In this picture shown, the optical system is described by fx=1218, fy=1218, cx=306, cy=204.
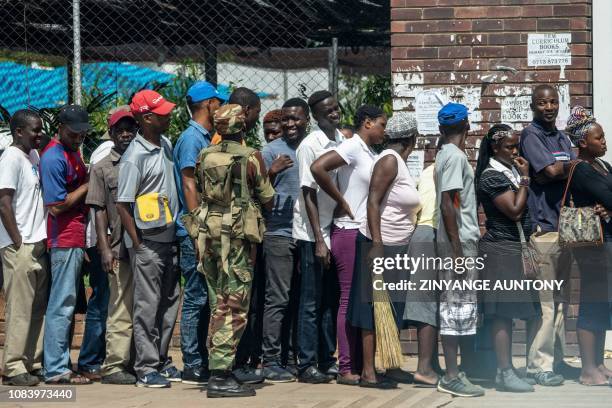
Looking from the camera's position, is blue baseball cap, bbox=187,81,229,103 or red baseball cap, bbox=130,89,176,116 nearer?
red baseball cap, bbox=130,89,176,116

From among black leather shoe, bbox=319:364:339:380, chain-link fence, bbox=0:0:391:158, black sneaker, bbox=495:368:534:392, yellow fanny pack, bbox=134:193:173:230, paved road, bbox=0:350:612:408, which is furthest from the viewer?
chain-link fence, bbox=0:0:391:158

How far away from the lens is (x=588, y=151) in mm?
8367

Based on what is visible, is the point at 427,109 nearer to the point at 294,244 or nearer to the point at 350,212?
the point at 350,212

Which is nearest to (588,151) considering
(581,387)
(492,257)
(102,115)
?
(492,257)

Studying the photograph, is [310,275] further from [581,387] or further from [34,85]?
[34,85]

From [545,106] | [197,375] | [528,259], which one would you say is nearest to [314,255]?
[197,375]

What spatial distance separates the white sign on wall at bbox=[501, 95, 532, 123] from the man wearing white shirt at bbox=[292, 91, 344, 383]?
1.63 metres

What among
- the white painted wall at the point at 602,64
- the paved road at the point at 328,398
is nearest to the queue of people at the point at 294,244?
the paved road at the point at 328,398

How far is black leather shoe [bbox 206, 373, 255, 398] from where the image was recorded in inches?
307

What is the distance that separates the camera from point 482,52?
9461mm

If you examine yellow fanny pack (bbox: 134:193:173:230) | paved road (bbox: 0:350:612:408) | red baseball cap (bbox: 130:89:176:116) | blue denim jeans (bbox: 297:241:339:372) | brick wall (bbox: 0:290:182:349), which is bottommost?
paved road (bbox: 0:350:612:408)

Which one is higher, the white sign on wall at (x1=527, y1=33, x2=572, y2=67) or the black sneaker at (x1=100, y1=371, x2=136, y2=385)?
the white sign on wall at (x1=527, y1=33, x2=572, y2=67)

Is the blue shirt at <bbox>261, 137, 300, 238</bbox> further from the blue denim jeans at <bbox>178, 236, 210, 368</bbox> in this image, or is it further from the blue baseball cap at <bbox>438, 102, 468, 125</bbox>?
the blue baseball cap at <bbox>438, 102, 468, 125</bbox>

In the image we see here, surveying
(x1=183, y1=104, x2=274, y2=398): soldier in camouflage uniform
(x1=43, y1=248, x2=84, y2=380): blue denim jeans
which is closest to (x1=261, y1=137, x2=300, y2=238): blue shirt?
(x1=183, y1=104, x2=274, y2=398): soldier in camouflage uniform
